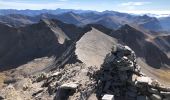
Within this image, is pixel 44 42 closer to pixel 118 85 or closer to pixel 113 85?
pixel 113 85

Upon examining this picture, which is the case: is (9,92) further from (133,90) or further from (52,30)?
(52,30)

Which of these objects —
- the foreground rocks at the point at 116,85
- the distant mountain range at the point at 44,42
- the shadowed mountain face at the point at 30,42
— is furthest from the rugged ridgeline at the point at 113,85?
the shadowed mountain face at the point at 30,42

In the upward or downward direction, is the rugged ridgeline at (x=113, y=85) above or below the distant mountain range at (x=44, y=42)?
above

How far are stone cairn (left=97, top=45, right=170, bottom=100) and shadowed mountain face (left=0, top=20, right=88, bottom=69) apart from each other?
94051mm

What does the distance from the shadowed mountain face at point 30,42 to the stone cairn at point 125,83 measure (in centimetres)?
9405

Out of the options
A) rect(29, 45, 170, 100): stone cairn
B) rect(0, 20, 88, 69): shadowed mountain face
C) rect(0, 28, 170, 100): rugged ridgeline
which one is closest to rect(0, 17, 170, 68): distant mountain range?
rect(0, 20, 88, 69): shadowed mountain face

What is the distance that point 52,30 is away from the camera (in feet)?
507

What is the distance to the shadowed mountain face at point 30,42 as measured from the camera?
135 metres

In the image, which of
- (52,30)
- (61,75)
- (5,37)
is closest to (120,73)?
(61,75)

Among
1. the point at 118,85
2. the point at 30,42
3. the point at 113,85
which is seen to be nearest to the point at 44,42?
the point at 30,42

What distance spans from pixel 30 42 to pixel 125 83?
125451 mm

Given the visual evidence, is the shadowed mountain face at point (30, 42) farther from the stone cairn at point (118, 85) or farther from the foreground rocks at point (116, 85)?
the stone cairn at point (118, 85)

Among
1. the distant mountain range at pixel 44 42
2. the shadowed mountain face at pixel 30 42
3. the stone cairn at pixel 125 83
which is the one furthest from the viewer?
the distant mountain range at pixel 44 42

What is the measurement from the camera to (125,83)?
2888 cm
